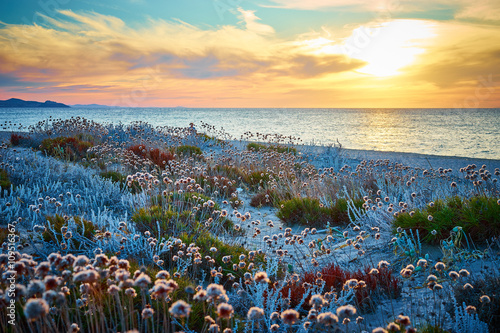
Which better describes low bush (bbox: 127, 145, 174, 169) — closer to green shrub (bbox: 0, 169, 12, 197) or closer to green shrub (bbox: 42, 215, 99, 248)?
green shrub (bbox: 0, 169, 12, 197)

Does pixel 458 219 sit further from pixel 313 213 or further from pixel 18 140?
pixel 18 140

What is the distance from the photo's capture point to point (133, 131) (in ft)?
53.2

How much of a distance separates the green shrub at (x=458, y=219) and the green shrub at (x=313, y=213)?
5.22 feet

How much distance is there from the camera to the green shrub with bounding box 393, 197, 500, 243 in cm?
397

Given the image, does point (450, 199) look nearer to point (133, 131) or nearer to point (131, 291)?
point (131, 291)

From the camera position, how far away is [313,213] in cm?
641

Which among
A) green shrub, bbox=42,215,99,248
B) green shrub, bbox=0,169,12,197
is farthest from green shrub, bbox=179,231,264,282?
green shrub, bbox=0,169,12,197

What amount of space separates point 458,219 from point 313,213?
267 centimetres

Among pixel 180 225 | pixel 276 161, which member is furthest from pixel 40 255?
pixel 276 161

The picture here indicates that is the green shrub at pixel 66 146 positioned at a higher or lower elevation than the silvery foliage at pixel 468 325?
higher

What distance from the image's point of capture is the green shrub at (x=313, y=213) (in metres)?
6.21

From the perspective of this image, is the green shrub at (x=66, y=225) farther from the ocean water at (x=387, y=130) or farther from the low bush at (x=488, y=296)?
the ocean water at (x=387, y=130)

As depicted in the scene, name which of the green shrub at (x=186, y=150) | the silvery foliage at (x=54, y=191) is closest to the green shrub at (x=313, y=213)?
the silvery foliage at (x=54, y=191)

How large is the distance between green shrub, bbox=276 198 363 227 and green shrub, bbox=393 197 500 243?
159 centimetres
